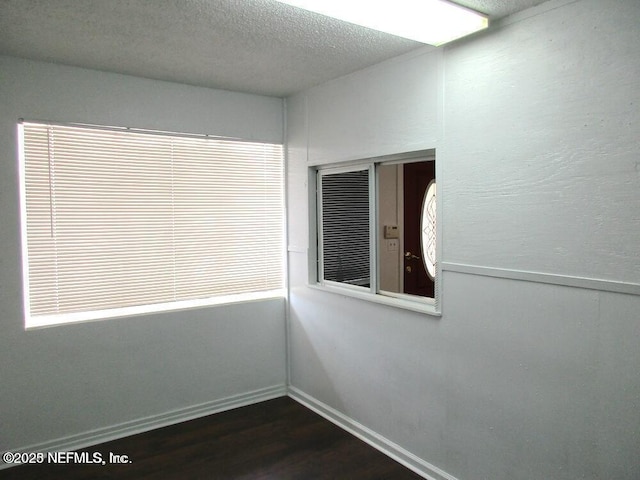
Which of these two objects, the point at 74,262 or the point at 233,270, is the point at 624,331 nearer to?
the point at 233,270

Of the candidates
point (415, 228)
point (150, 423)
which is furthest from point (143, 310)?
point (415, 228)

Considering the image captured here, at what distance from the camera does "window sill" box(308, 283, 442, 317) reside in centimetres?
283

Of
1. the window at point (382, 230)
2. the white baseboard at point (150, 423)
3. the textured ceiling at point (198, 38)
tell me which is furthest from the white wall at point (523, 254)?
the white baseboard at point (150, 423)

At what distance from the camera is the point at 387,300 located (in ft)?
10.2

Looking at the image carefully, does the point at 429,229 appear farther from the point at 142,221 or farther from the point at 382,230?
the point at 142,221

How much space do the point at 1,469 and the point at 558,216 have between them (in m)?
3.72

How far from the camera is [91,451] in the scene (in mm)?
3219

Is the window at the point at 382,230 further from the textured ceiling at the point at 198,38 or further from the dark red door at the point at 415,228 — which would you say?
the textured ceiling at the point at 198,38

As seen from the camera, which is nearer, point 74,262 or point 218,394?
point 74,262

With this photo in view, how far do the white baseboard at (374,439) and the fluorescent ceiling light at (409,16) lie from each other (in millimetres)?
2549

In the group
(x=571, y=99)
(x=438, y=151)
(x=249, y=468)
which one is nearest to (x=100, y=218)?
(x=249, y=468)

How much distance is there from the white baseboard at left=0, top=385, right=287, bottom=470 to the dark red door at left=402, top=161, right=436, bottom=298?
5.81ft

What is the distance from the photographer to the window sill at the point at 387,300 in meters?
2.83

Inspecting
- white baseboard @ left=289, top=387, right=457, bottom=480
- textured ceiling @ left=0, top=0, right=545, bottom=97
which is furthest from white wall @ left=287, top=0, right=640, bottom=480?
textured ceiling @ left=0, top=0, right=545, bottom=97
